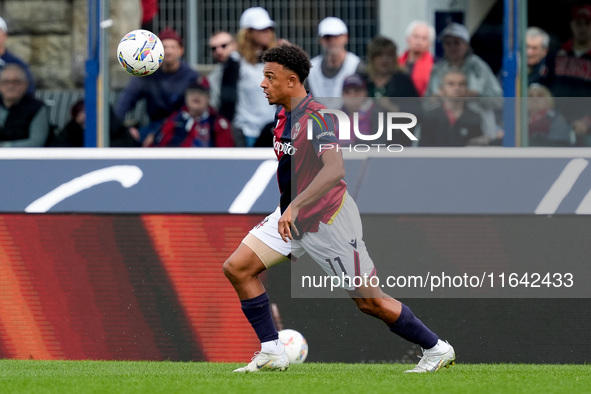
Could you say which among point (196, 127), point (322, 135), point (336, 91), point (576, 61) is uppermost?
point (576, 61)

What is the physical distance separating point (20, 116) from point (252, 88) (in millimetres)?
1984

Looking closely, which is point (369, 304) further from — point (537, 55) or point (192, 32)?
point (192, 32)

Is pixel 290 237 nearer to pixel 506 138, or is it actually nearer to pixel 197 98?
pixel 506 138

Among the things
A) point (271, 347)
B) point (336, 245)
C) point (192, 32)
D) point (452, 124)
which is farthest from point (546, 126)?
point (192, 32)

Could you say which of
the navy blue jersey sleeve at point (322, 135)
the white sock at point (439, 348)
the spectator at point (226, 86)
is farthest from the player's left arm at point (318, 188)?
the spectator at point (226, 86)

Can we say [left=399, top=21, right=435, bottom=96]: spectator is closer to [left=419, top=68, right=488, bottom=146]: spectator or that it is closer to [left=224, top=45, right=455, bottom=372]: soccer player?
[left=419, top=68, right=488, bottom=146]: spectator

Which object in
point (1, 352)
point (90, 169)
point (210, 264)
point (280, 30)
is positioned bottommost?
point (1, 352)

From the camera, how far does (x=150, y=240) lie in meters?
9.09

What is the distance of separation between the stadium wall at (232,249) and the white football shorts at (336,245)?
1611mm

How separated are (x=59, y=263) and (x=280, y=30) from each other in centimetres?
576

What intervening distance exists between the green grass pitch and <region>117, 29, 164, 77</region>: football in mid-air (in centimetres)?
209

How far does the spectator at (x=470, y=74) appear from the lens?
9406 millimetres

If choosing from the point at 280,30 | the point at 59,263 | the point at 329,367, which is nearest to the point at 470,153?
the point at 329,367

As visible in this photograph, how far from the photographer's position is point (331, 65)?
416 inches
